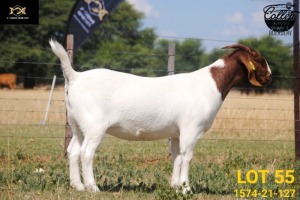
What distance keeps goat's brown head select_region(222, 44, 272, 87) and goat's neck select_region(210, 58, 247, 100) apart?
0.12 meters

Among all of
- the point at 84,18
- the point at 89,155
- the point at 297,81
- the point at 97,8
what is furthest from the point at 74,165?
the point at 97,8

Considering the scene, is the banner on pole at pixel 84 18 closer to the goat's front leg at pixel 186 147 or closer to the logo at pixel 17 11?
the logo at pixel 17 11

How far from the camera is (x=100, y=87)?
7.55 m

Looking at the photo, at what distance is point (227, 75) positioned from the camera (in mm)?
8031

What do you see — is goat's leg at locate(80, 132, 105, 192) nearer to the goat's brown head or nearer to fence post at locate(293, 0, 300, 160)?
the goat's brown head

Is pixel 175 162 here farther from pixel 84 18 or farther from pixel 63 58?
pixel 84 18

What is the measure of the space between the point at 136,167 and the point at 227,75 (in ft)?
9.67

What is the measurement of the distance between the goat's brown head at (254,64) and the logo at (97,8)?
831 cm

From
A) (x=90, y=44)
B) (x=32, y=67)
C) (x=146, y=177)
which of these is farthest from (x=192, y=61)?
(x=146, y=177)

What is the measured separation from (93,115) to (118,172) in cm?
212

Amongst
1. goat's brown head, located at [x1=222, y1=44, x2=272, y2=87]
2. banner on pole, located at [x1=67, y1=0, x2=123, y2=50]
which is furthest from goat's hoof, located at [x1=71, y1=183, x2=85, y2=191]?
banner on pole, located at [x1=67, y1=0, x2=123, y2=50]

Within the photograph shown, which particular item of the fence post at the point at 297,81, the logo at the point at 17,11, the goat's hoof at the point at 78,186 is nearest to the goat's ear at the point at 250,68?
the goat's hoof at the point at 78,186

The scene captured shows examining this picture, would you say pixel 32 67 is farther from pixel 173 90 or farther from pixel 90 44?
pixel 173 90

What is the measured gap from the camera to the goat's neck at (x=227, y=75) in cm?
798
